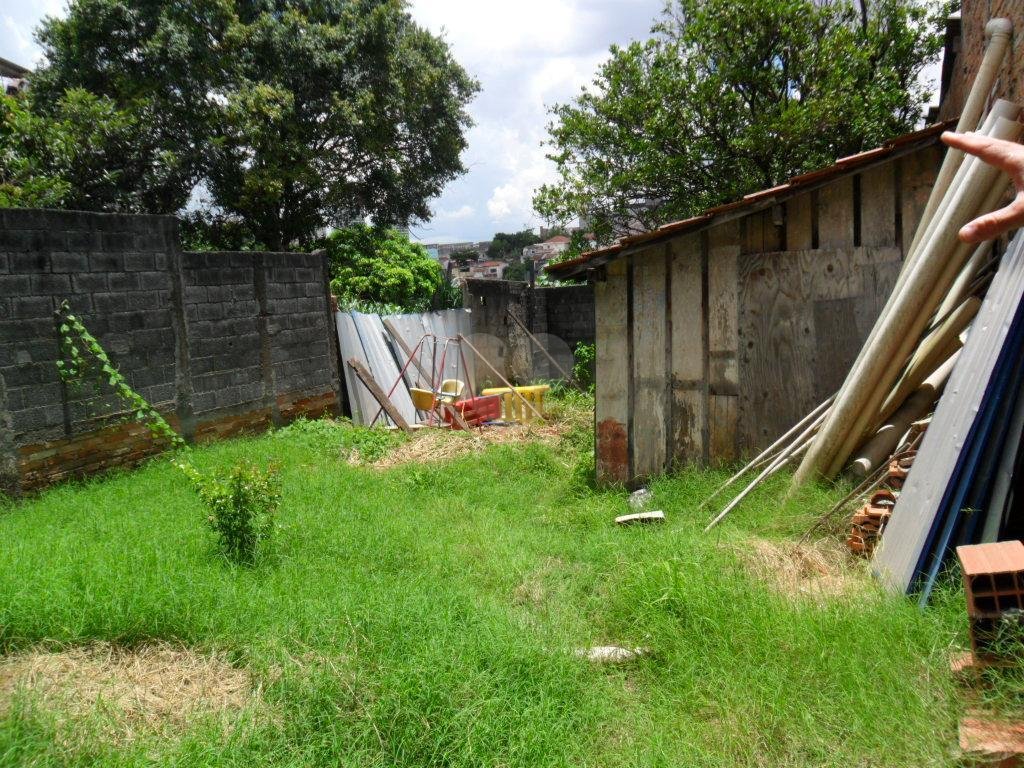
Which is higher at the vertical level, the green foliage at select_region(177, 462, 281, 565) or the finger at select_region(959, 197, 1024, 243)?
the finger at select_region(959, 197, 1024, 243)

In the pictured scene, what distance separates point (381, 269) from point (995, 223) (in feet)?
44.0

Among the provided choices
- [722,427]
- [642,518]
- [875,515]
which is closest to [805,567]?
[875,515]

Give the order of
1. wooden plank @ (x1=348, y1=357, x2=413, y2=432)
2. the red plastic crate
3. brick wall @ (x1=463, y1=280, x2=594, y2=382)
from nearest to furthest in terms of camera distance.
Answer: wooden plank @ (x1=348, y1=357, x2=413, y2=432)
the red plastic crate
brick wall @ (x1=463, y1=280, x2=594, y2=382)

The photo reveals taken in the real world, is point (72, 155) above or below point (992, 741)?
above

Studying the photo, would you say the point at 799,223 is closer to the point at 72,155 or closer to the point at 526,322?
the point at 526,322

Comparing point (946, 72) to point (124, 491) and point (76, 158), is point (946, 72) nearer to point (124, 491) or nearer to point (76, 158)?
point (124, 491)

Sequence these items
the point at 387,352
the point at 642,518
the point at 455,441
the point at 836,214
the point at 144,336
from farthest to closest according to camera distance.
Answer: the point at 387,352 → the point at 455,441 → the point at 144,336 → the point at 836,214 → the point at 642,518

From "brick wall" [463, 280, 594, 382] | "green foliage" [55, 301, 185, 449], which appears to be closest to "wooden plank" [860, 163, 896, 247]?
"green foliage" [55, 301, 185, 449]

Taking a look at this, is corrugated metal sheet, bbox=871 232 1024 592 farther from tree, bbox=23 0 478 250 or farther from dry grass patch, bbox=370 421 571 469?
tree, bbox=23 0 478 250

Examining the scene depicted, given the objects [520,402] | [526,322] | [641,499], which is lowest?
[641,499]

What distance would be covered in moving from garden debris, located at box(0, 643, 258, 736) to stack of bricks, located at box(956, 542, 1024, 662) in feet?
8.59

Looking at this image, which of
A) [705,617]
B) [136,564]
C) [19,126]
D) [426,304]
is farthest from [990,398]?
[19,126]

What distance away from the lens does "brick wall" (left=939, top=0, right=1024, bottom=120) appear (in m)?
4.07

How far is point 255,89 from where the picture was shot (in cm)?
1395
